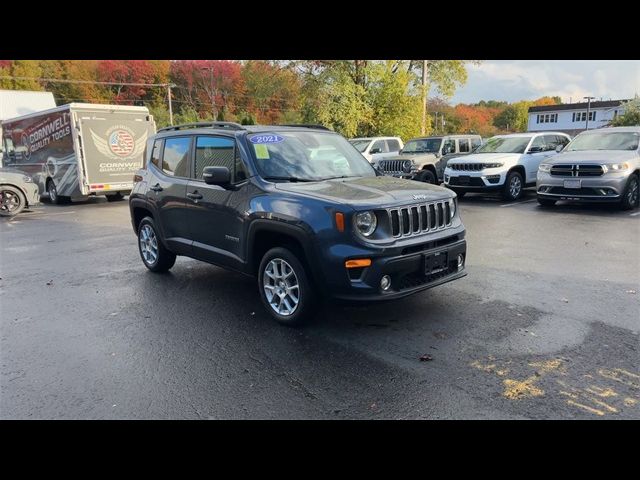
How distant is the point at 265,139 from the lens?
5426 millimetres

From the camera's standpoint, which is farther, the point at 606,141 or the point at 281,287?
the point at 606,141

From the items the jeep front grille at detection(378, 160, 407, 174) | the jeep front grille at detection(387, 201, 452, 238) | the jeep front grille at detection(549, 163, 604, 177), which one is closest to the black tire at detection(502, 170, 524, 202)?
the jeep front grille at detection(549, 163, 604, 177)

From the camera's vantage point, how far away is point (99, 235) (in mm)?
10477

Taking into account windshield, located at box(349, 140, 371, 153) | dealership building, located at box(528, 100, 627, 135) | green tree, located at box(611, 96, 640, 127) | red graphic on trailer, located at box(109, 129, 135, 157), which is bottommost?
windshield, located at box(349, 140, 371, 153)

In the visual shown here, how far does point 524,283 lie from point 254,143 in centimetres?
372

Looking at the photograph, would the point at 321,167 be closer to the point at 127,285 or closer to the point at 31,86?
the point at 127,285

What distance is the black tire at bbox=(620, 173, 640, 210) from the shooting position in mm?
11008

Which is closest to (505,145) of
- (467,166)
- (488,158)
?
(488,158)

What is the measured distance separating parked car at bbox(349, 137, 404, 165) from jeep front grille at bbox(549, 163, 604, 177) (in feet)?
21.9

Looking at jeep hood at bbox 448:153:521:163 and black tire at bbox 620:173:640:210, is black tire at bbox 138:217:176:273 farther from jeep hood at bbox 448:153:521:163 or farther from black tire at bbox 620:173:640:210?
black tire at bbox 620:173:640:210

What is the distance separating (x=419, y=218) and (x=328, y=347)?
1.51 metres

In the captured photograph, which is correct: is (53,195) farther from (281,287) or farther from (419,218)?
(419,218)

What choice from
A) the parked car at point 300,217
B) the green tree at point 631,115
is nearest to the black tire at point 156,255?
the parked car at point 300,217

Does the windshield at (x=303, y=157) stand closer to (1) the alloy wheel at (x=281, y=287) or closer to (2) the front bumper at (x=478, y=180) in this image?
(1) the alloy wheel at (x=281, y=287)
